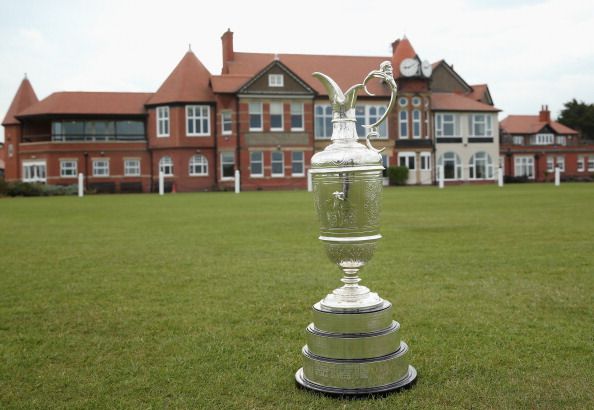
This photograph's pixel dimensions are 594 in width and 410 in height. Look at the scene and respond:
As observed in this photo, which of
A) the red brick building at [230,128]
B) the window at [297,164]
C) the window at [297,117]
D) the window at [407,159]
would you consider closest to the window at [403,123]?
the red brick building at [230,128]

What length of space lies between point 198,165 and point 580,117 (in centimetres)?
5956

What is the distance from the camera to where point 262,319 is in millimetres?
5777

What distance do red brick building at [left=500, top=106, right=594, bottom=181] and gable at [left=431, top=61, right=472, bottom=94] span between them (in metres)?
9.40

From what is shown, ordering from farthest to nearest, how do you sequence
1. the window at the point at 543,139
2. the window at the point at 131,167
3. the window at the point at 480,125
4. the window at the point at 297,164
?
1. the window at the point at 543,139
2. the window at the point at 480,125
3. the window at the point at 131,167
4. the window at the point at 297,164

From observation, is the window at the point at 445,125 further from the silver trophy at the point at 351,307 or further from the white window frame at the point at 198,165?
the silver trophy at the point at 351,307

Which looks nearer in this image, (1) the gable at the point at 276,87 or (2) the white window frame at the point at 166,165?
(1) the gable at the point at 276,87

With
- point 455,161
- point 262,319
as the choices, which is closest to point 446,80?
point 455,161

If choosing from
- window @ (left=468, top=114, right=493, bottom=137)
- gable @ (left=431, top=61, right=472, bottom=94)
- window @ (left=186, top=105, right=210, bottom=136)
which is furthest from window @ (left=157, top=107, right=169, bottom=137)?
window @ (left=468, top=114, right=493, bottom=137)

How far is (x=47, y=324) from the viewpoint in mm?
5707

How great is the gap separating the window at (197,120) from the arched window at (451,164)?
18816 mm

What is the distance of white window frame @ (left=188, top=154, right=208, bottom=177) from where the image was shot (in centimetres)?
4441

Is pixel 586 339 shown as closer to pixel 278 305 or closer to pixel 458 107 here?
pixel 278 305

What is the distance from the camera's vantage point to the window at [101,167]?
4584 centimetres

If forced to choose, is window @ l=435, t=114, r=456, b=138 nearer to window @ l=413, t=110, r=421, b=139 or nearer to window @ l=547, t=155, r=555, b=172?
window @ l=413, t=110, r=421, b=139
